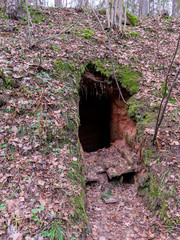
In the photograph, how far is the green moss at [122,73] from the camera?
19.9 feet

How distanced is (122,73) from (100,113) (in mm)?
3887

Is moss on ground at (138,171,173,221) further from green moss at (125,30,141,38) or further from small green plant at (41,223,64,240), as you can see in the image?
green moss at (125,30,141,38)

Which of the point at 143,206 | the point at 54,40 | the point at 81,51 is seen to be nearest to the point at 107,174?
the point at 143,206

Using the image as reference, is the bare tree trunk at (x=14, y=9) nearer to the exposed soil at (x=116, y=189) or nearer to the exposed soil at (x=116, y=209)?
the exposed soil at (x=116, y=189)

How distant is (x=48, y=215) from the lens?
2.95 metres

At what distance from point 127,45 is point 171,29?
3.77 meters

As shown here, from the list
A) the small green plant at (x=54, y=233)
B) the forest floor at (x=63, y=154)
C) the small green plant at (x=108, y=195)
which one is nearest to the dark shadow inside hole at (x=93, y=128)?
the forest floor at (x=63, y=154)

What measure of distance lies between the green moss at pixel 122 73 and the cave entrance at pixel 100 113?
0.77 feet

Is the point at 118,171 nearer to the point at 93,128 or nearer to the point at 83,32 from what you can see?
the point at 93,128

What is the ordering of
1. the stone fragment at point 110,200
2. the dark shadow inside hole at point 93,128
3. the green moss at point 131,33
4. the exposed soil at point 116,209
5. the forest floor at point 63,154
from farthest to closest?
the dark shadow inside hole at point 93,128
the green moss at point 131,33
the stone fragment at point 110,200
the exposed soil at point 116,209
the forest floor at point 63,154

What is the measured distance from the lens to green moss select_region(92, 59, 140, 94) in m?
6.08

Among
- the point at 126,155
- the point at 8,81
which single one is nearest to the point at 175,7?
the point at 126,155

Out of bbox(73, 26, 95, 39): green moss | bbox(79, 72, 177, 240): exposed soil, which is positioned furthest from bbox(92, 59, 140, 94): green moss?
bbox(73, 26, 95, 39): green moss

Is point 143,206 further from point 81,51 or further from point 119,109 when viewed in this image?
point 81,51
